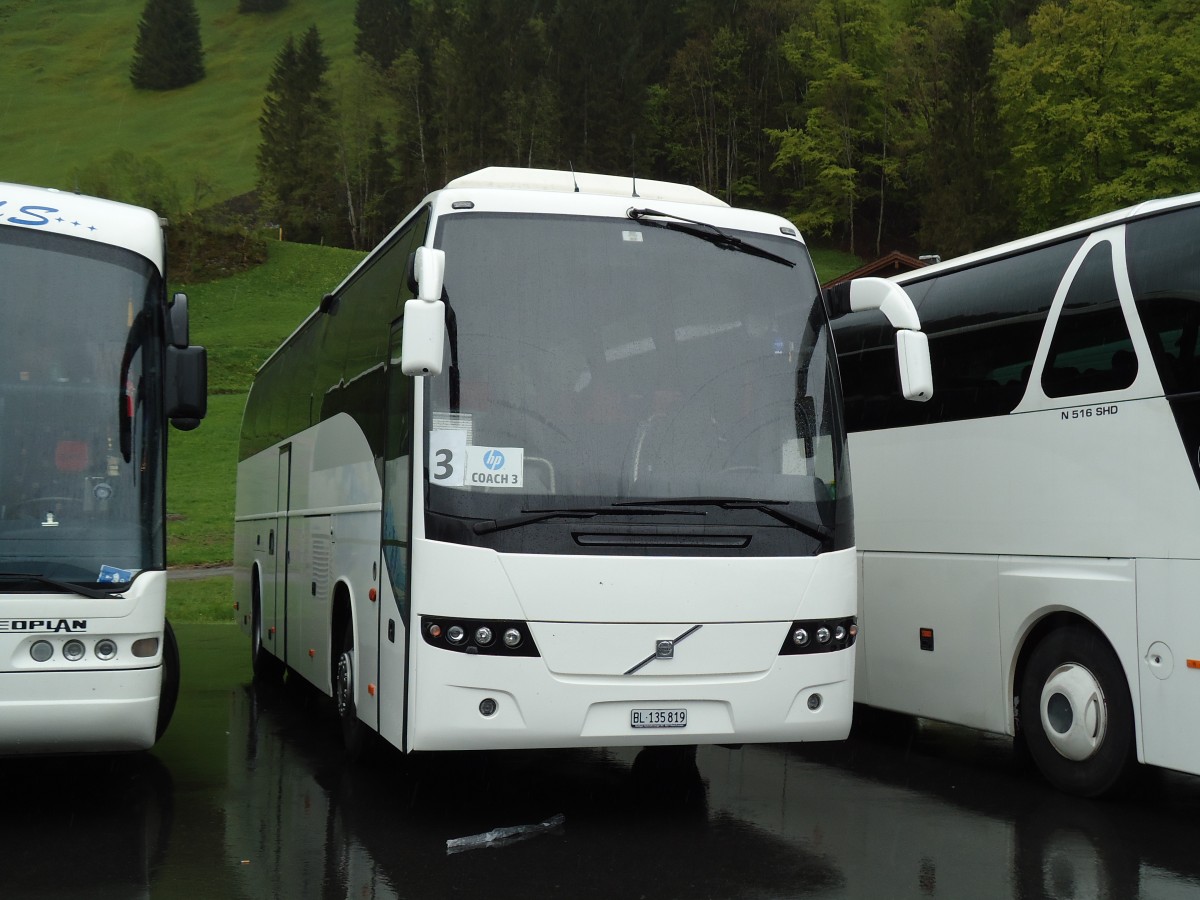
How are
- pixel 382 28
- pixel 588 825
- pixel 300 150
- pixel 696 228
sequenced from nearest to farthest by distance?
1. pixel 588 825
2. pixel 696 228
3. pixel 300 150
4. pixel 382 28

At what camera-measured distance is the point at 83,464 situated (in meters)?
7.78

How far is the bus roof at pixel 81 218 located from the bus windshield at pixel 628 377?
5.91 ft

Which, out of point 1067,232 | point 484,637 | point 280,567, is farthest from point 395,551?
point 280,567

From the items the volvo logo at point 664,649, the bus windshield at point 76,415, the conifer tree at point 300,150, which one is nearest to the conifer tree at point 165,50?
the conifer tree at point 300,150

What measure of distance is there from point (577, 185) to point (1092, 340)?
127 inches

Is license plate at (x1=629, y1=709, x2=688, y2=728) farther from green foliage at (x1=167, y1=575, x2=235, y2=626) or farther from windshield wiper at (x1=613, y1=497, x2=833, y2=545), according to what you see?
green foliage at (x1=167, y1=575, x2=235, y2=626)

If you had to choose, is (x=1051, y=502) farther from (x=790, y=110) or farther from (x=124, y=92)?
(x=124, y=92)

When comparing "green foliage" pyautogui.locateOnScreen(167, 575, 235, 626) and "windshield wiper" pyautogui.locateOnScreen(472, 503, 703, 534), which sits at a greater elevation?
"windshield wiper" pyautogui.locateOnScreen(472, 503, 703, 534)

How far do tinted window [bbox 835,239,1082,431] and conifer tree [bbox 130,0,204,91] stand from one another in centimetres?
15335

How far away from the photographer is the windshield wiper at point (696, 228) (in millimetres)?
8297

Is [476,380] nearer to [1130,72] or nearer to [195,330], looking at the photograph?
[195,330]

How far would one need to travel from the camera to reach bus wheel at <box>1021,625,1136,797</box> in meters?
8.32

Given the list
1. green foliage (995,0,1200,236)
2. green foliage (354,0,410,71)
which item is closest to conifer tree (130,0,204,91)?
green foliage (354,0,410,71)

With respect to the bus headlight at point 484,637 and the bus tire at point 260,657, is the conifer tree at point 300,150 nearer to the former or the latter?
the bus tire at point 260,657
